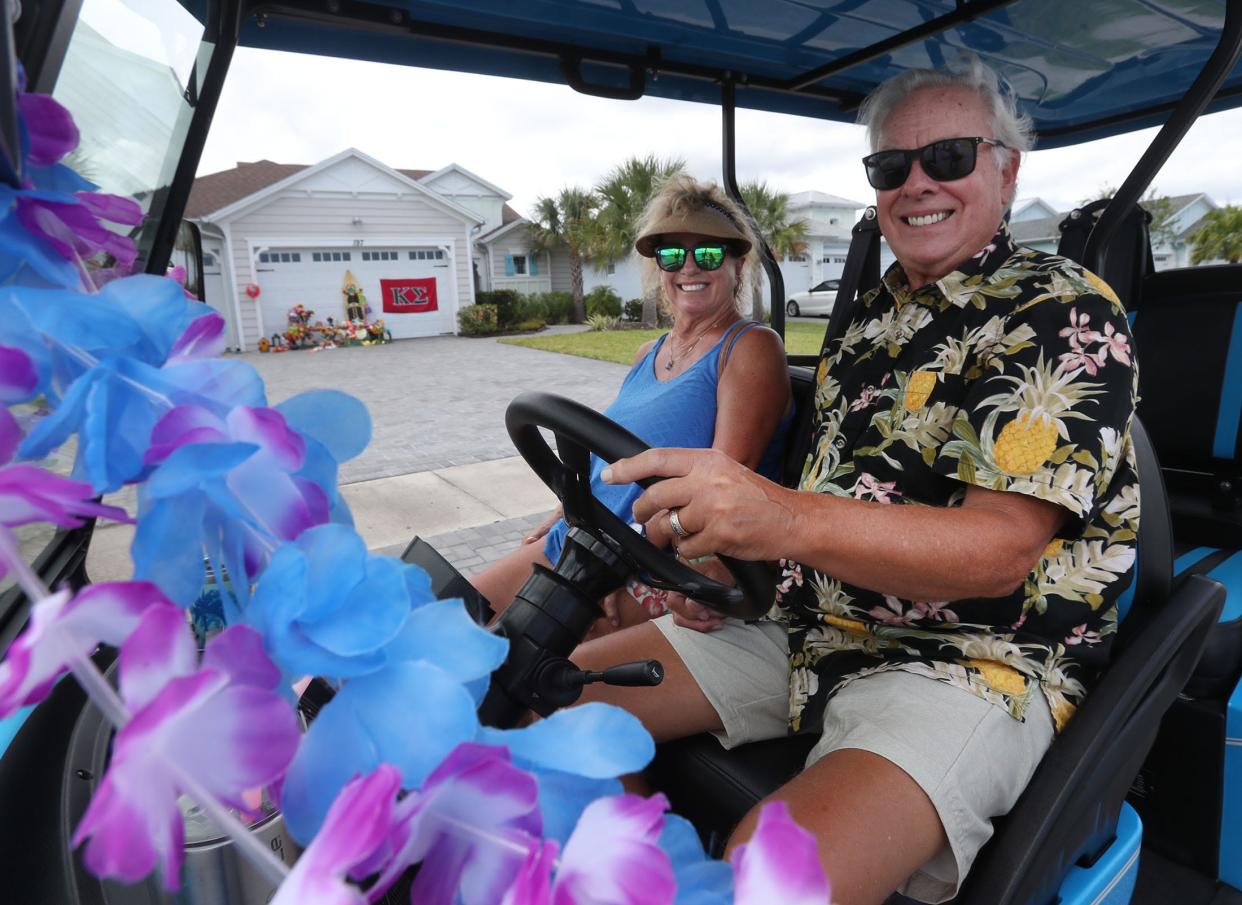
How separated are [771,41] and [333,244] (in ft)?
60.0

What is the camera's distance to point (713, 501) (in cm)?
107

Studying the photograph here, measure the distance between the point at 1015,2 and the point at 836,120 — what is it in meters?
0.89

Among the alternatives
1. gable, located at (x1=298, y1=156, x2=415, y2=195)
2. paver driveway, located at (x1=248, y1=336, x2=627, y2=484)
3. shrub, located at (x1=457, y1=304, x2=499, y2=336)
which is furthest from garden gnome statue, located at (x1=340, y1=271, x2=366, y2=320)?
shrub, located at (x1=457, y1=304, x2=499, y2=336)

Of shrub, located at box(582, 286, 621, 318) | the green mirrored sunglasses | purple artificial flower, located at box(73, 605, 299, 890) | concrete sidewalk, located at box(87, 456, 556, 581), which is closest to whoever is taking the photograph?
purple artificial flower, located at box(73, 605, 299, 890)

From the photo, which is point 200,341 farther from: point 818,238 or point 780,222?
point 818,238

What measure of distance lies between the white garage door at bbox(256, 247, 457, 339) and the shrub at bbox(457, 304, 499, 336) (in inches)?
23.5

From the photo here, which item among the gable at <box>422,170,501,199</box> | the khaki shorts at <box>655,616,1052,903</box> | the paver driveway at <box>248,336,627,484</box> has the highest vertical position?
the gable at <box>422,170,501,199</box>

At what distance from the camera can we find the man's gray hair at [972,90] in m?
1.56

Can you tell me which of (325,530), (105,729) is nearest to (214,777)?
(325,530)

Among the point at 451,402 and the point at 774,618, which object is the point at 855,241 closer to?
the point at 774,618

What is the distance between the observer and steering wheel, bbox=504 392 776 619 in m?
1.16

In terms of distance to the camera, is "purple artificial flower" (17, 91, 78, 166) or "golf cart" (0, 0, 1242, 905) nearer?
"purple artificial flower" (17, 91, 78, 166)

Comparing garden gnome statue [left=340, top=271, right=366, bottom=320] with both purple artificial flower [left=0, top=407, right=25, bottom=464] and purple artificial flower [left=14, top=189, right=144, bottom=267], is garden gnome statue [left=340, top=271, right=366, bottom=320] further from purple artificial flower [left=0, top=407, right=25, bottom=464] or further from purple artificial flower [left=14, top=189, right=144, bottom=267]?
purple artificial flower [left=0, top=407, right=25, bottom=464]

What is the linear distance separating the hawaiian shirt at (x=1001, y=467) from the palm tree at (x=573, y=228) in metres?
21.8
